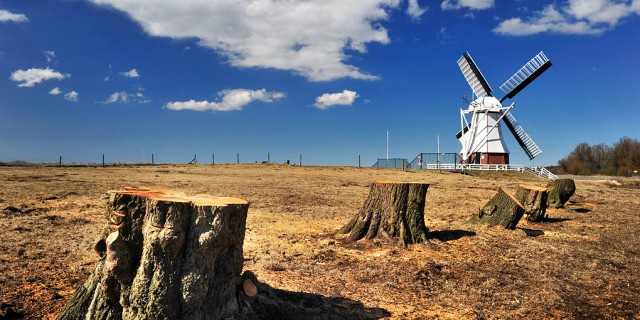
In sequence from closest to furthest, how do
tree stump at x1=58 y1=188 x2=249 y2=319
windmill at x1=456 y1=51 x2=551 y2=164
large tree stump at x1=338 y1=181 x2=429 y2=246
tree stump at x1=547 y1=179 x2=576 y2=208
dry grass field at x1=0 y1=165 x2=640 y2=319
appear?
tree stump at x1=58 y1=188 x2=249 y2=319 → dry grass field at x1=0 y1=165 x2=640 y2=319 → large tree stump at x1=338 y1=181 x2=429 y2=246 → tree stump at x1=547 y1=179 x2=576 y2=208 → windmill at x1=456 y1=51 x2=551 y2=164

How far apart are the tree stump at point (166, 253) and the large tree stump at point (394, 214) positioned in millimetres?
5065

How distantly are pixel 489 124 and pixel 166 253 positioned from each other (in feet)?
142

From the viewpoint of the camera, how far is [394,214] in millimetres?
8727

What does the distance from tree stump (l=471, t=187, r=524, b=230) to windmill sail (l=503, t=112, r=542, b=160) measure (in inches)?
1484

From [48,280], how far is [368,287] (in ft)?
14.9

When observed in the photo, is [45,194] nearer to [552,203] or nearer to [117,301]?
[117,301]

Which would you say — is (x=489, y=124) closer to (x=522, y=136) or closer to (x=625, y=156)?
(x=522, y=136)

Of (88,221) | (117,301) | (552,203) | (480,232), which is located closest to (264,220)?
(88,221)

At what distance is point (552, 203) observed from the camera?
53.0 ft

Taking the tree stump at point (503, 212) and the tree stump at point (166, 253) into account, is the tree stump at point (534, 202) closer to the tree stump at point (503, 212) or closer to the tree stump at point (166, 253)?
the tree stump at point (503, 212)

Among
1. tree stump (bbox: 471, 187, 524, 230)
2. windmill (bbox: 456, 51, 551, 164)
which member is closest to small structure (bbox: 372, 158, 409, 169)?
windmill (bbox: 456, 51, 551, 164)

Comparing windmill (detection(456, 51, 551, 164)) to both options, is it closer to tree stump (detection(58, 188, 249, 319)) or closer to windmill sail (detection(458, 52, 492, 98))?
windmill sail (detection(458, 52, 492, 98))

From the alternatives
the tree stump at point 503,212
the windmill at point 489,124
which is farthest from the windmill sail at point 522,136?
the tree stump at point 503,212

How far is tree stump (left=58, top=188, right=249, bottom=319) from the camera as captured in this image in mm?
3957
